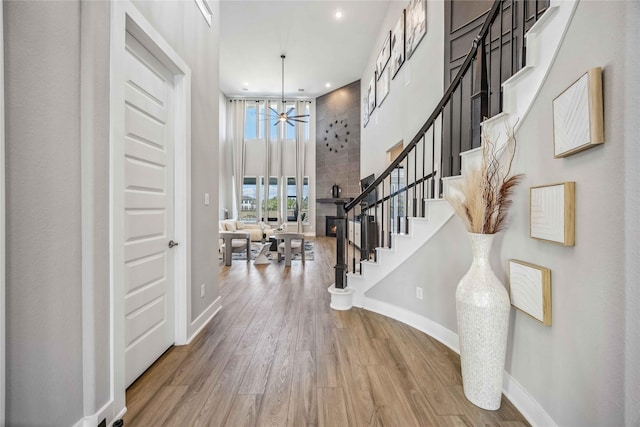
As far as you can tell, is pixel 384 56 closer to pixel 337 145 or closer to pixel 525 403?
pixel 337 145

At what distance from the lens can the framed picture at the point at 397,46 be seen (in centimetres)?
495

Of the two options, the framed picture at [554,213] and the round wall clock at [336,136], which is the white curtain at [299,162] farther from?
the framed picture at [554,213]

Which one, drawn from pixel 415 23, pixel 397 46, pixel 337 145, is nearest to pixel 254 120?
pixel 337 145

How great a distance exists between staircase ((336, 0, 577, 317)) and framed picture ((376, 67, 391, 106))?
3.85 m

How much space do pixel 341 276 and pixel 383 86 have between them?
A: 16.4 feet

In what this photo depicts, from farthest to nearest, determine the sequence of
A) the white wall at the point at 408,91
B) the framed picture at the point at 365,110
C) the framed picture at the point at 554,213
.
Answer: the framed picture at the point at 365,110 → the white wall at the point at 408,91 → the framed picture at the point at 554,213

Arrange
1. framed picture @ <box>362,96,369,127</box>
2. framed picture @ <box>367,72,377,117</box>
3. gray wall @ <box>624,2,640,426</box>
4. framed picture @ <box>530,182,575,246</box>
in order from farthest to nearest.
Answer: framed picture @ <box>362,96,369,127</box> → framed picture @ <box>367,72,377,117</box> → framed picture @ <box>530,182,575,246</box> → gray wall @ <box>624,2,640,426</box>

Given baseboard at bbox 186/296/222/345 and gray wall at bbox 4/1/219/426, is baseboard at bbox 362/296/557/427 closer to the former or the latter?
baseboard at bbox 186/296/222/345

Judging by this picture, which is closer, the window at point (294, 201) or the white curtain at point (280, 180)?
the white curtain at point (280, 180)

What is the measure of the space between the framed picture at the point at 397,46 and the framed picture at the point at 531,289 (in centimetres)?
468

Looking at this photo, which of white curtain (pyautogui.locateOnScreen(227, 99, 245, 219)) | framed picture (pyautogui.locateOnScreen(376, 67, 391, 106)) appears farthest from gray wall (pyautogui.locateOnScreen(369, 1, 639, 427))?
white curtain (pyautogui.locateOnScreen(227, 99, 245, 219))

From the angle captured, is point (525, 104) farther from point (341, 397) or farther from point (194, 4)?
point (194, 4)

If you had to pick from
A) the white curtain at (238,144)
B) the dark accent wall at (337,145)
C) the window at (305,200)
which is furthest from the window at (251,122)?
the window at (305,200)

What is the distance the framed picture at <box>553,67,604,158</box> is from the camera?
1.05 m
